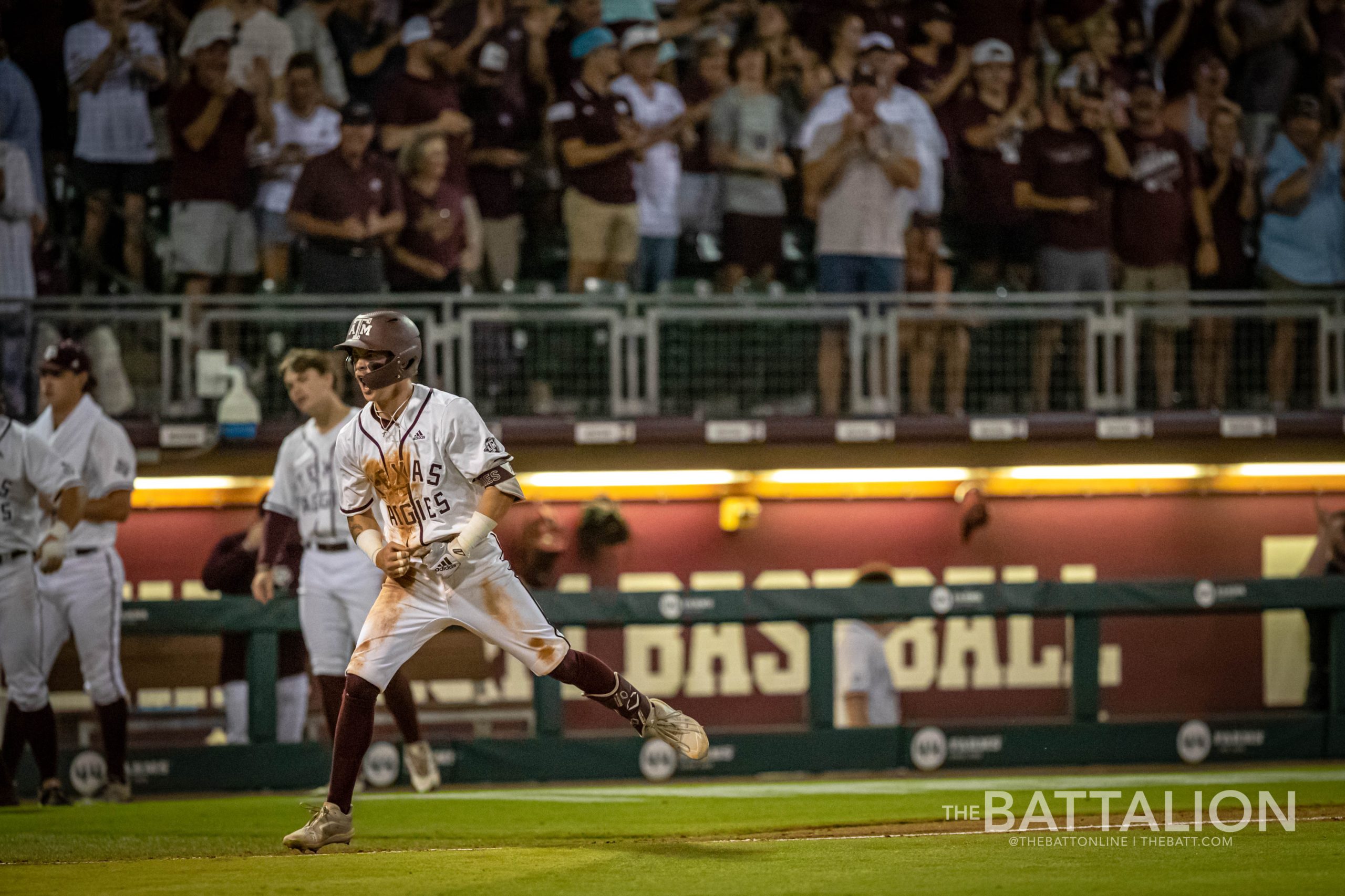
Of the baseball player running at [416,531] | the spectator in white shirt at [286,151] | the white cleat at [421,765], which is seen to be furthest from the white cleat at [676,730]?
the spectator in white shirt at [286,151]

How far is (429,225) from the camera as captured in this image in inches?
414

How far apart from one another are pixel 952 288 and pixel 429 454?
6.66 m

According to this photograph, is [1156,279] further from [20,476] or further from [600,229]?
[20,476]

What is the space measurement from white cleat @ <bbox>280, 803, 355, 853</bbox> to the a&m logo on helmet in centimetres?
158

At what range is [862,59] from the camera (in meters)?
10.9

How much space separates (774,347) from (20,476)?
16.2ft

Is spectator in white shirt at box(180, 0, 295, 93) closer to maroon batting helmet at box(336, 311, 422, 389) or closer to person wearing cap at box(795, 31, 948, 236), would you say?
person wearing cap at box(795, 31, 948, 236)

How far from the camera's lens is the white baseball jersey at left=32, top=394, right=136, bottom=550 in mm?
7996

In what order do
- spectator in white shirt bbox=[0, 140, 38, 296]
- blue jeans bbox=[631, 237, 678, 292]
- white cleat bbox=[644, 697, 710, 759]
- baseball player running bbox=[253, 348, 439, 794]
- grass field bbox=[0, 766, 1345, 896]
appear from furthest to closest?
blue jeans bbox=[631, 237, 678, 292]
spectator in white shirt bbox=[0, 140, 38, 296]
baseball player running bbox=[253, 348, 439, 794]
white cleat bbox=[644, 697, 710, 759]
grass field bbox=[0, 766, 1345, 896]

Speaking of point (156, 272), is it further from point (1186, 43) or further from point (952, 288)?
point (1186, 43)

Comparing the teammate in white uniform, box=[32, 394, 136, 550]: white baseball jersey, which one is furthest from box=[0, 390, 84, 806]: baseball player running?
box=[32, 394, 136, 550]: white baseball jersey

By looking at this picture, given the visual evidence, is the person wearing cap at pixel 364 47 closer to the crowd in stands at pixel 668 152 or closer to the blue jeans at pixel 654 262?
the crowd in stands at pixel 668 152

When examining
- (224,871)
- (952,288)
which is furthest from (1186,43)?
(224,871)

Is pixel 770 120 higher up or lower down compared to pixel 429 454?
higher up
